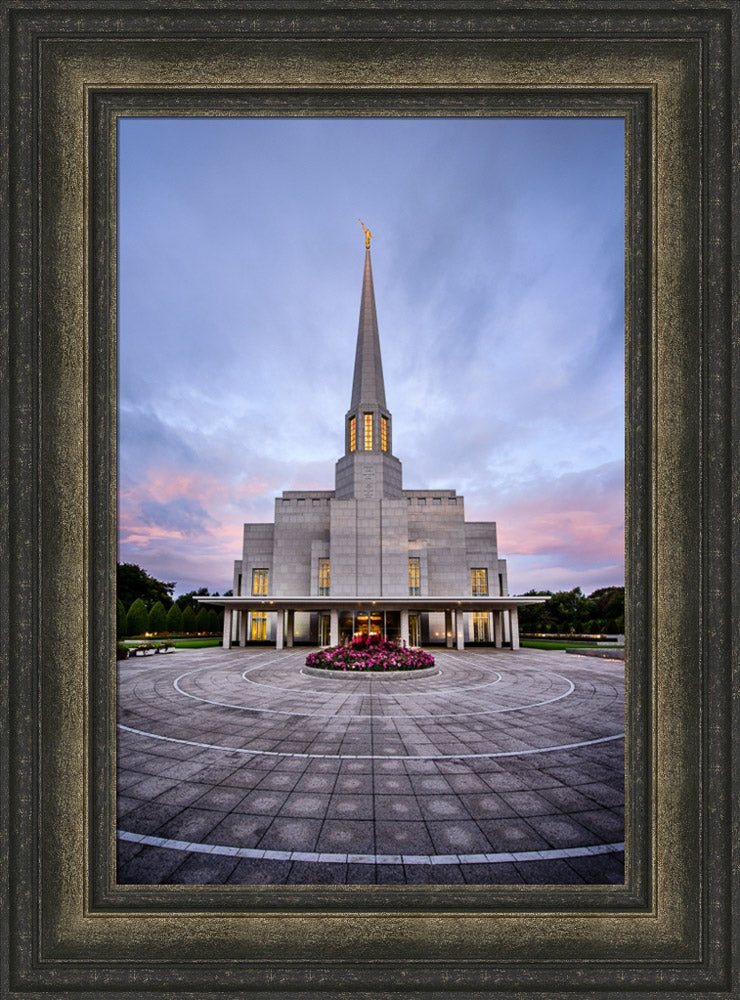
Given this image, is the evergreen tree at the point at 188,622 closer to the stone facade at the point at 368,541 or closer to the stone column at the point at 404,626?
the stone facade at the point at 368,541

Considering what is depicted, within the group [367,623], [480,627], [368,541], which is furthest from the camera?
[480,627]

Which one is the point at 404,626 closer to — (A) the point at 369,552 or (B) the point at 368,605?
(B) the point at 368,605

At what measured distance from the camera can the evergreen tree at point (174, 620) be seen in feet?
129

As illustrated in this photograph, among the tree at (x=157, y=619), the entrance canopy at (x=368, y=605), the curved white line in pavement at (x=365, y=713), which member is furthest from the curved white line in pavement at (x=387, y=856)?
the tree at (x=157, y=619)

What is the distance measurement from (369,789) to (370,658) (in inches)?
499

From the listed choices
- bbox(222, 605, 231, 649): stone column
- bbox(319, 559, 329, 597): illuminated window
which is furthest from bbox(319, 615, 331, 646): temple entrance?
bbox(222, 605, 231, 649): stone column

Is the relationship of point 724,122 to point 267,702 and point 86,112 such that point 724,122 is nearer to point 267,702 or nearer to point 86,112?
point 86,112

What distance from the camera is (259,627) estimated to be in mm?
36594

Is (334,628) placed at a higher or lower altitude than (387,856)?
lower

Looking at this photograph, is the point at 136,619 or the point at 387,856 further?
the point at 136,619

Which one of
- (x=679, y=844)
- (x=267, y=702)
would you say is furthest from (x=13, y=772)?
(x=267, y=702)

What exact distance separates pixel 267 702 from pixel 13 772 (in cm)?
1075

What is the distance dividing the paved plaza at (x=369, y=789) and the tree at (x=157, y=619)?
90.0 feet

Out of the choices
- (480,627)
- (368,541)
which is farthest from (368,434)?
(480,627)
